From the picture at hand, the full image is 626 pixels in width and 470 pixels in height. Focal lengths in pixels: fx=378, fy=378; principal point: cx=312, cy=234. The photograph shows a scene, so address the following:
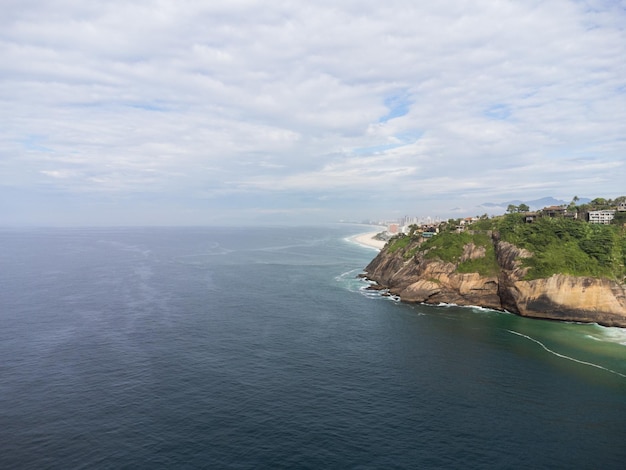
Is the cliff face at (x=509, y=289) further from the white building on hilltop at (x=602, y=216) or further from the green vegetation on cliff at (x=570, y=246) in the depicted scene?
the white building on hilltop at (x=602, y=216)

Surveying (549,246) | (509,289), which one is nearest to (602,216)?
(549,246)

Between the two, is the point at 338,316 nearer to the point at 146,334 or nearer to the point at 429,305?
the point at 429,305

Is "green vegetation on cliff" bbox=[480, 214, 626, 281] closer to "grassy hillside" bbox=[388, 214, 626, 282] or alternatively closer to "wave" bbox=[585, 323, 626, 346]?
"grassy hillside" bbox=[388, 214, 626, 282]

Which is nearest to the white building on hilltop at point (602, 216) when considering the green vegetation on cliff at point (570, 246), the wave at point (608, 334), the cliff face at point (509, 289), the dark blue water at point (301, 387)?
the green vegetation on cliff at point (570, 246)

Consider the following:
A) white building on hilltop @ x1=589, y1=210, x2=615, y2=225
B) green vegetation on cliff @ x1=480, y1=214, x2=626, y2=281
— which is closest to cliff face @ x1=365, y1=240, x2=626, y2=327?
green vegetation on cliff @ x1=480, y1=214, x2=626, y2=281

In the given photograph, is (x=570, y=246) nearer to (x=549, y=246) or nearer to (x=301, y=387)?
(x=549, y=246)
